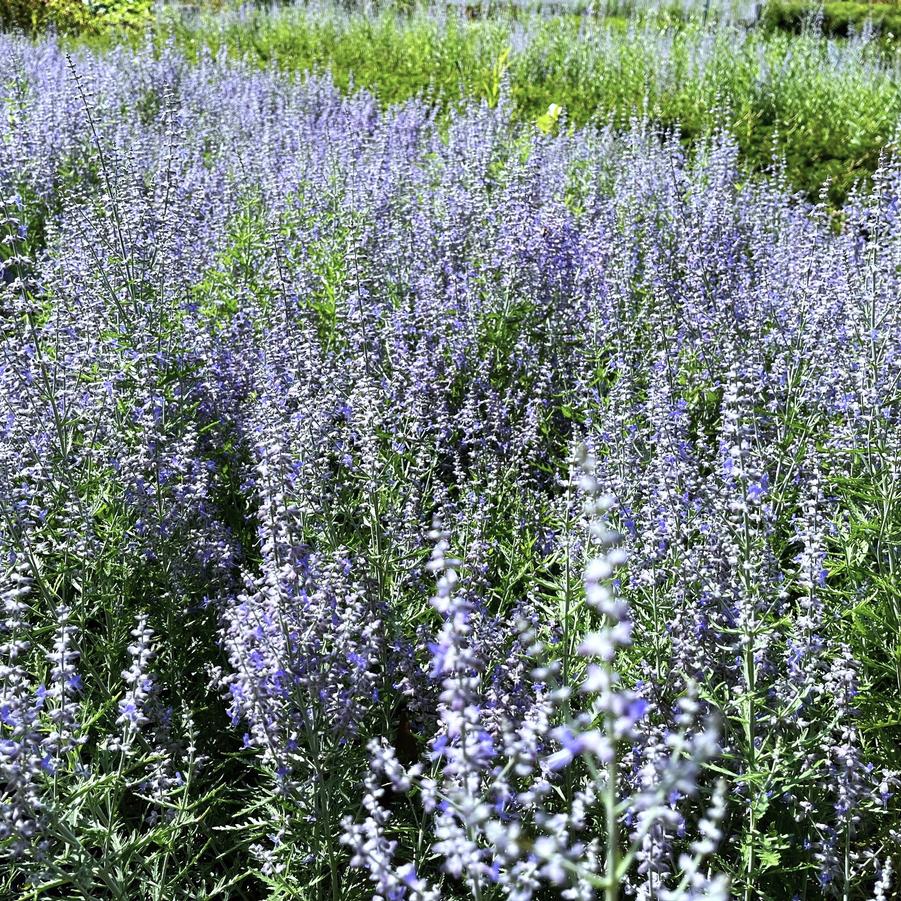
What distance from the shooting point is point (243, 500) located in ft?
15.1

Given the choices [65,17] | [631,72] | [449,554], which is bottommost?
[449,554]

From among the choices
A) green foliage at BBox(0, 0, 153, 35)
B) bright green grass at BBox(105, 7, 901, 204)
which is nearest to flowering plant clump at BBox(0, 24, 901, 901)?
bright green grass at BBox(105, 7, 901, 204)

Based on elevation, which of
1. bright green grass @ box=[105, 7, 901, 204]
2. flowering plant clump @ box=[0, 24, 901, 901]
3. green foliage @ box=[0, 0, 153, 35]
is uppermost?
green foliage @ box=[0, 0, 153, 35]

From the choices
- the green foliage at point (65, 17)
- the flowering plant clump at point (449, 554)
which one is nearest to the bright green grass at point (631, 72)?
the green foliage at point (65, 17)

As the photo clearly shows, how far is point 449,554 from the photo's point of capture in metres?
3.37

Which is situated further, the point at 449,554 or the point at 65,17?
the point at 65,17

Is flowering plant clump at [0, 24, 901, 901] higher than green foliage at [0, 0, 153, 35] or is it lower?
lower

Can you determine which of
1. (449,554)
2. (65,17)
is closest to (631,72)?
(449,554)

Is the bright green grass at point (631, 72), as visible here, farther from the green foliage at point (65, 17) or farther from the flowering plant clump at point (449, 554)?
the flowering plant clump at point (449, 554)

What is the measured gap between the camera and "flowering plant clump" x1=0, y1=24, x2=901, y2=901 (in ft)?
8.29

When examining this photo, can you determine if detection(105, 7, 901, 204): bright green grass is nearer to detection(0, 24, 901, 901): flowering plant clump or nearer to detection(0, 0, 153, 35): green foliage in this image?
detection(0, 0, 153, 35): green foliage

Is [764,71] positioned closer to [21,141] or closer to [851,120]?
[851,120]

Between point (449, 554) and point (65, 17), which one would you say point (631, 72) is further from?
point (65, 17)

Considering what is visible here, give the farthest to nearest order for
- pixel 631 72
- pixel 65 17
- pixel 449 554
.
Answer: pixel 65 17 < pixel 631 72 < pixel 449 554
